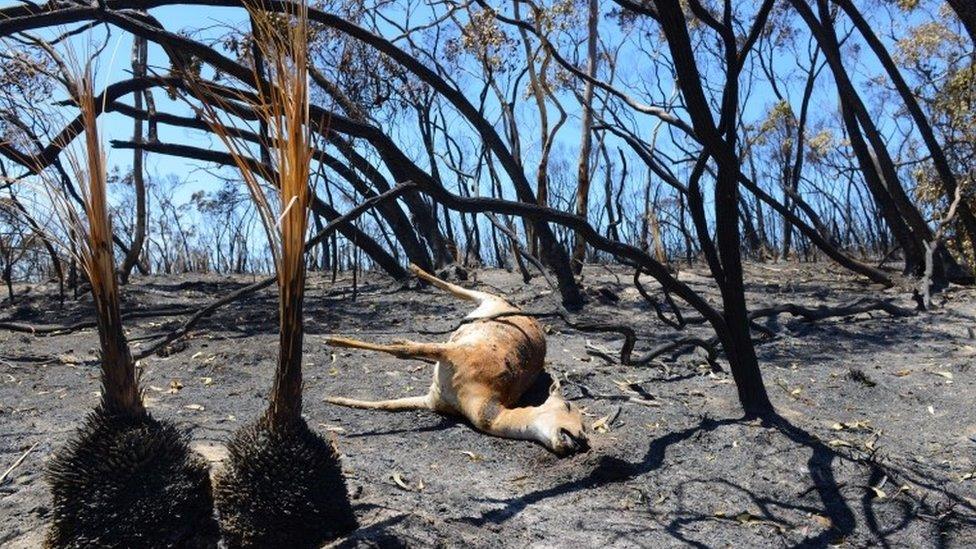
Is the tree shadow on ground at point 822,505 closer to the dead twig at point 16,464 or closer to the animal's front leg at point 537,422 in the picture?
the animal's front leg at point 537,422

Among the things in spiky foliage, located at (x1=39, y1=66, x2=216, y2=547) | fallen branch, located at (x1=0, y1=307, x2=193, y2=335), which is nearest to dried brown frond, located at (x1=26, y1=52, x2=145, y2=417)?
spiky foliage, located at (x1=39, y1=66, x2=216, y2=547)

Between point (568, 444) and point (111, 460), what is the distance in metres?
2.38

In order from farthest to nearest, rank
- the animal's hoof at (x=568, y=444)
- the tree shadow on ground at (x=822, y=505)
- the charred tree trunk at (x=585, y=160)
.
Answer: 1. the charred tree trunk at (x=585, y=160)
2. the animal's hoof at (x=568, y=444)
3. the tree shadow on ground at (x=822, y=505)

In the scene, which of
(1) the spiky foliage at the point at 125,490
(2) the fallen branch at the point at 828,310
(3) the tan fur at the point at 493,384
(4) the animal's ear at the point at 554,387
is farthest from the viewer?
(2) the fallen branch at the point at 828,310

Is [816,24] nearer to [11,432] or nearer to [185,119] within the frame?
[185,119]

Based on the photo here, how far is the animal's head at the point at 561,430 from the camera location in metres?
4.86

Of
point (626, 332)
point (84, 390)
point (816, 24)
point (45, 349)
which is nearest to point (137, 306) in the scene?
point (45, 349)

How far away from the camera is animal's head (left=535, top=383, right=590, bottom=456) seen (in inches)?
191

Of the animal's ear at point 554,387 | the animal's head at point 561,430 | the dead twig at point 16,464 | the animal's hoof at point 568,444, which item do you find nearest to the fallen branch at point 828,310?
the animal's ear at point 554,387

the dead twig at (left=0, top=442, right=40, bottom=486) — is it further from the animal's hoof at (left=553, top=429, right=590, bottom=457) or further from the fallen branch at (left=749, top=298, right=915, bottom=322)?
the fallen branch at (left=749, top=298, right=915, bottom=322)

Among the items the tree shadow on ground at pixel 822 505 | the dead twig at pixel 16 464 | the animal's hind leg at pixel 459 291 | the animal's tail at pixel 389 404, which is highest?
the animal's hind leg at pixel 459 291

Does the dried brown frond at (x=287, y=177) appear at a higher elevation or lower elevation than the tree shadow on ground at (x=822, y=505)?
higher

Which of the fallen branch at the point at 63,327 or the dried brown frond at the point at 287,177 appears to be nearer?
the dried brown frond at the point at 287,177

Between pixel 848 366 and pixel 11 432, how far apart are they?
6111 mm
